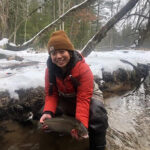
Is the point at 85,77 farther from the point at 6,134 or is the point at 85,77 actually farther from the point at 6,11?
the point at 6,11

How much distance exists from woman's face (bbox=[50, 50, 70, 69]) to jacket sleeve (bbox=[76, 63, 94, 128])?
17 cm

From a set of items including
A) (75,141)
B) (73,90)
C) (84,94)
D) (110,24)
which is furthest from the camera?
(110,24)

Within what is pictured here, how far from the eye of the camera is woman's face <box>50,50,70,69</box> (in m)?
1.76

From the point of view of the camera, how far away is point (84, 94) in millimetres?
1675

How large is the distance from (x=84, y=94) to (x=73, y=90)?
186 mm

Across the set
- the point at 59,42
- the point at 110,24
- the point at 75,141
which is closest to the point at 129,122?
the point at 75,141

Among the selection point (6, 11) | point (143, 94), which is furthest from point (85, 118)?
point (6, 11)

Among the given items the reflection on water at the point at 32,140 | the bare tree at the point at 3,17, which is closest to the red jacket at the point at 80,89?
the reflection on water at the point at 32,140

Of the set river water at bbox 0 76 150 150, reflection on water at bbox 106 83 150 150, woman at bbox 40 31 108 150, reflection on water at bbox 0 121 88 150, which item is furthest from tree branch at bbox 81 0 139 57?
reflection on water at bbox 0 121 88 150

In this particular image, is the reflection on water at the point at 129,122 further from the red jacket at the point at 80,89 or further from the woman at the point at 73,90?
the red jacket at the point at 80,89

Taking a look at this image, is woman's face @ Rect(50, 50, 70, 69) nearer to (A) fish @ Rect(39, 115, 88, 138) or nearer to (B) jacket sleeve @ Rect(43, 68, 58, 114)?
(B) jacket sleeve @ Rect(43, 68, 58, 114)

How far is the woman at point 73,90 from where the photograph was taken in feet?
5.48

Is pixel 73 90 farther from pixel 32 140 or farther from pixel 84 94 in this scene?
pixel 32 140

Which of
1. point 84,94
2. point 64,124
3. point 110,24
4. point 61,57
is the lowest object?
point 64,124
